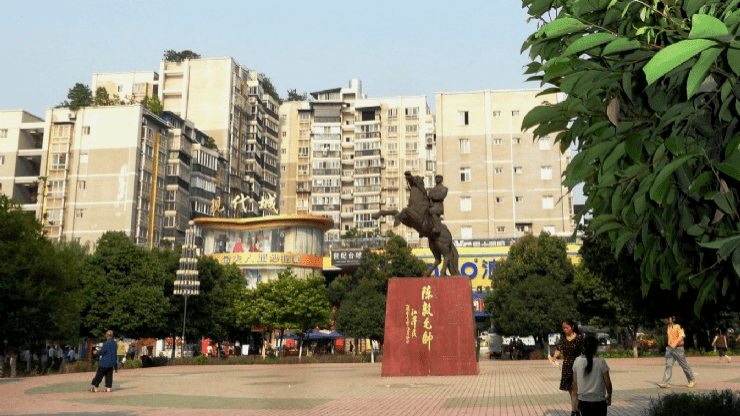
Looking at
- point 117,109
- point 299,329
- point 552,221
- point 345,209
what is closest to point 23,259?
point 299,329

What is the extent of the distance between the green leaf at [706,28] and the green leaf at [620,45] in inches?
23.1

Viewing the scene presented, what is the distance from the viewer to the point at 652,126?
13.3 feet

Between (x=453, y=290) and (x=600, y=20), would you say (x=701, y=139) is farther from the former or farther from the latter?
(x=453, y=290)

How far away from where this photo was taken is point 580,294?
53.2 metres

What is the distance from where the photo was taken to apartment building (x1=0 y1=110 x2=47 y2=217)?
289 feet

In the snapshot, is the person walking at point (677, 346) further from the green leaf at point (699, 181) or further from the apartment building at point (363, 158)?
the apartment building at point (363, 158)

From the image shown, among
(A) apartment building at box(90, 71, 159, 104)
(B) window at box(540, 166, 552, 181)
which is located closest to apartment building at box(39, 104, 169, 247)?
(A) apartment building at box(90, 71, 159, 104)

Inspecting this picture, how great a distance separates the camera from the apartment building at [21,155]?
289 feet

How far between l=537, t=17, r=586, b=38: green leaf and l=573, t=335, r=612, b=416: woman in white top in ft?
17.2

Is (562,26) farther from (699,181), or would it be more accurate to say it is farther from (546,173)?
(546,173)

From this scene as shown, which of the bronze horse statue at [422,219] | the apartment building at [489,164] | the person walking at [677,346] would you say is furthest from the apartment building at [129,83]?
the person walking at [677,346]

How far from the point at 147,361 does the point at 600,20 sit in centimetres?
4399

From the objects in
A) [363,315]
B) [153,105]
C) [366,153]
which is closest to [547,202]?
[366,153]

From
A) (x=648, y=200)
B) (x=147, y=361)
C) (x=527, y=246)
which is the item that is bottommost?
(x=147, y=361)
